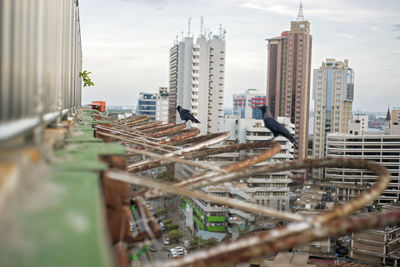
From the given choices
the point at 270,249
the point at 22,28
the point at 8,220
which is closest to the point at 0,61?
the point at 22,28

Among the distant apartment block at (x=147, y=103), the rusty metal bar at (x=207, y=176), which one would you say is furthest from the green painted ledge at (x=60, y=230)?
the distant apartment block at (x=147, y=103)

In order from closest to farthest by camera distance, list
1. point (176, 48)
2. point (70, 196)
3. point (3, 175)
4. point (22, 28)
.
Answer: point (3, 175), point (70, 196), point (22, 28), point (176, 48)

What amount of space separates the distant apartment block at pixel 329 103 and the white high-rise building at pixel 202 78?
24.1m

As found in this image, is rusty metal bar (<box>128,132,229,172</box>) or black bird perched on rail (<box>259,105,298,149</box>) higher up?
black bird perched on rail (<box>259,105,298,149</box>)

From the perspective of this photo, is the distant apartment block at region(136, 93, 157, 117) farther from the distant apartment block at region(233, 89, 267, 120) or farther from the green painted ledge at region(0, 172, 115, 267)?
the green painted ledge at region(0, 172, 115, 267)

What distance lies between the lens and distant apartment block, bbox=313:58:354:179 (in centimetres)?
6931

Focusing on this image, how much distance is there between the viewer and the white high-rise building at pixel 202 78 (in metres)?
48.5

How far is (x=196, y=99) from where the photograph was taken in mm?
49438

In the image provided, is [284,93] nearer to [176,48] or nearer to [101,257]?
[176,48]

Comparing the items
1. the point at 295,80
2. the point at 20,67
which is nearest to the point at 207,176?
the point at 20,67

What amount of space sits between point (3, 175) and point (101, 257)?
0.35m

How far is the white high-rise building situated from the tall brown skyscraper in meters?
18.9

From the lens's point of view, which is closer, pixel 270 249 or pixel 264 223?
pixel 270 249

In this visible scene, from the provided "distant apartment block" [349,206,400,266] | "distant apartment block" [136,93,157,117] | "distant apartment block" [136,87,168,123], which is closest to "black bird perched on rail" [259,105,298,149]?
"distant apartment block" [349,206,400,266]
